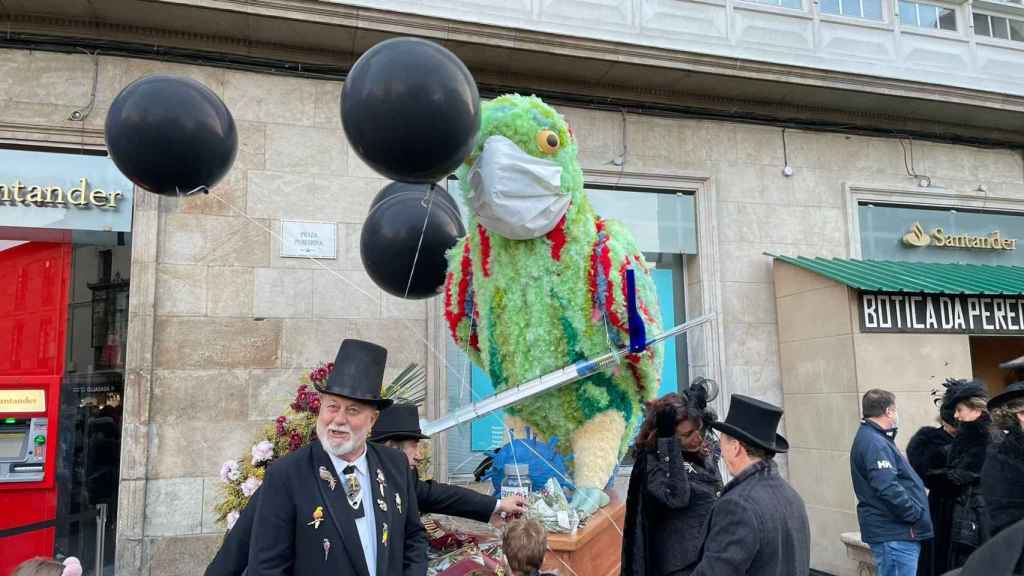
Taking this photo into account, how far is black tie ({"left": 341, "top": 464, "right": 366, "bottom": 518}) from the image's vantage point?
7.33 feet

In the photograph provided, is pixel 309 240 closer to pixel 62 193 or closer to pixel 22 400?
pixel 62 193

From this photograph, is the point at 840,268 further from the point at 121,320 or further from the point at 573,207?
the point at 121,320

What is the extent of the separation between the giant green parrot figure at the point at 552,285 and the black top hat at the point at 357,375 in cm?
102

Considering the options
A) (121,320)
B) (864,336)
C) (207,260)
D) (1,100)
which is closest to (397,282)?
(207,260)

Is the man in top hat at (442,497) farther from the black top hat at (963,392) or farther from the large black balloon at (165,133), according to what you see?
the black top hat at (963,392)

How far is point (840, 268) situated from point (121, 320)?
22.1 ft

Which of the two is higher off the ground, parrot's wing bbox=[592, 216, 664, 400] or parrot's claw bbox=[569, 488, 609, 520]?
parrot's wing bbox=[592, 216, 664, 400]

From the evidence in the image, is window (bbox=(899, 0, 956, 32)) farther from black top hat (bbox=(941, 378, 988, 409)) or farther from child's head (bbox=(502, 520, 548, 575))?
child's head (bbox=(502, 520, 548, 575))

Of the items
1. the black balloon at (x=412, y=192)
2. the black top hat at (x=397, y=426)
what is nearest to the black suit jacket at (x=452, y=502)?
the black top hat at (x=397, y=426)

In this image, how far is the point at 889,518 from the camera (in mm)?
4211

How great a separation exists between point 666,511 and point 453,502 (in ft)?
3.04

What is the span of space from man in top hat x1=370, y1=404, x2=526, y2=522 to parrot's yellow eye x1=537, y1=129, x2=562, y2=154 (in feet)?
4.74

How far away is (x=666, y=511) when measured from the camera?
2.79m

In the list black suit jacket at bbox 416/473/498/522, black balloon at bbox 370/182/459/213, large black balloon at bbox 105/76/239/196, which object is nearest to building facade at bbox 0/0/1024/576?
black balloon at bbox 370/182/459/213
